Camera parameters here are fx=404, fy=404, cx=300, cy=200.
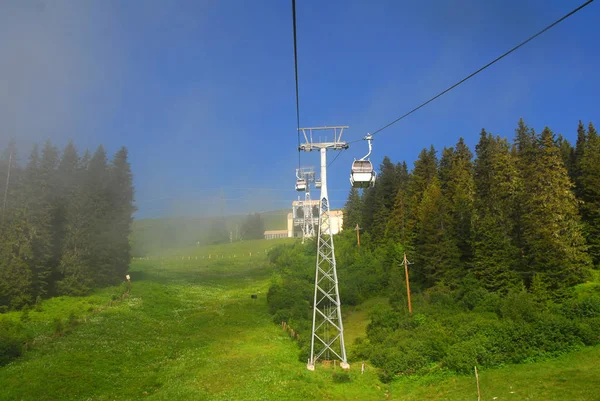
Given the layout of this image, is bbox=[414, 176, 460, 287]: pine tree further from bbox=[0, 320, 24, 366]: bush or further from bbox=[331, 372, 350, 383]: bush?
bbox=[0, 320, 24, 366]: bush

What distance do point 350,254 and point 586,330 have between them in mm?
42974

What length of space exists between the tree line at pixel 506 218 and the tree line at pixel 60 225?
42.6 meters

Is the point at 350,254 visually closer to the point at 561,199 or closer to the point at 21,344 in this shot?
the point at 561,199

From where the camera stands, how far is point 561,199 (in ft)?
136

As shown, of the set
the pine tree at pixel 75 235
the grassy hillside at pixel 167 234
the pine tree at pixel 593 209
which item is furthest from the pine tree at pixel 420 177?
the grassy hillside at pixel 167 234

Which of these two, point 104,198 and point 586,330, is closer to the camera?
point 586,330

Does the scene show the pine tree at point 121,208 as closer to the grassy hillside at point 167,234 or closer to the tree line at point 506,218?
the tree line at point 506,218

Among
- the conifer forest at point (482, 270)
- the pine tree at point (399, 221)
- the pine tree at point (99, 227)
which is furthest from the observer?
the pine tree at point (399, 221)

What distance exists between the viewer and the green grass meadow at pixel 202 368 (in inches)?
869

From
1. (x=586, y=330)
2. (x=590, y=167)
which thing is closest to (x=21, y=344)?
(x=586, y=330)

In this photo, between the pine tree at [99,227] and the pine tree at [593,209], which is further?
the pine tree at [99,227]

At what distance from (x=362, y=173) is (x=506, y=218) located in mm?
29903

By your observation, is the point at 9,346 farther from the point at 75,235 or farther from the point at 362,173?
the point at 75,235

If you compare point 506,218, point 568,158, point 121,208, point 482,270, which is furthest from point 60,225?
point 568,158
